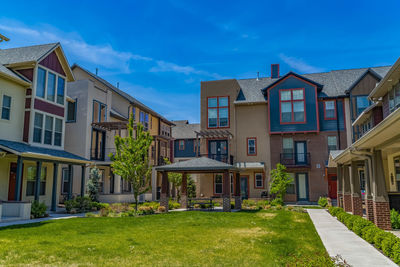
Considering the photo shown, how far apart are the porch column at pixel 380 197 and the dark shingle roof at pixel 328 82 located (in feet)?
62.5

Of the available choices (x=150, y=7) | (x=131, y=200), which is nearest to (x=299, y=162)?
(x=131, y=200)

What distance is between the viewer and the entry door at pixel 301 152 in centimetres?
2969

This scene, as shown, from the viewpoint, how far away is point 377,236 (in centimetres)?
940

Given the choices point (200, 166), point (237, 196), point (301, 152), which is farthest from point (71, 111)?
point (301, 152)

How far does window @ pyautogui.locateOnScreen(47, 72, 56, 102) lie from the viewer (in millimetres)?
20377

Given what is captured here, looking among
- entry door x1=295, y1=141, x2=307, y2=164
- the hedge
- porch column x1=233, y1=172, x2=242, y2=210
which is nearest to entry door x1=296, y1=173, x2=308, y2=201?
entry door x1=295, y1=141, x2=307, y2=164

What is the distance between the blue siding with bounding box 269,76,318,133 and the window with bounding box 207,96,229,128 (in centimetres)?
420

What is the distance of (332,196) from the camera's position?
1164 inches

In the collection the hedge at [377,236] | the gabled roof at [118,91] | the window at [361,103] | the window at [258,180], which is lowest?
the hedge at [377,236]

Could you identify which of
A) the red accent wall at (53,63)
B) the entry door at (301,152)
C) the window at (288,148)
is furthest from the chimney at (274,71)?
the red accent wall at (53,63)

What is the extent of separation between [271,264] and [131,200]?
71.8 ft

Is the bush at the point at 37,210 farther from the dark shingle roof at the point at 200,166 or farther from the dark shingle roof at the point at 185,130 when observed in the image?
the dark shingle roof at the point at 185,130

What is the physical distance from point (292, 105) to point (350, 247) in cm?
2203

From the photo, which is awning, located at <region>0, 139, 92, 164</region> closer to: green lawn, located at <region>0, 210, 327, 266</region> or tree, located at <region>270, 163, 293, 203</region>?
green lawn, located at <region>0, 210, 327, 266</region>
